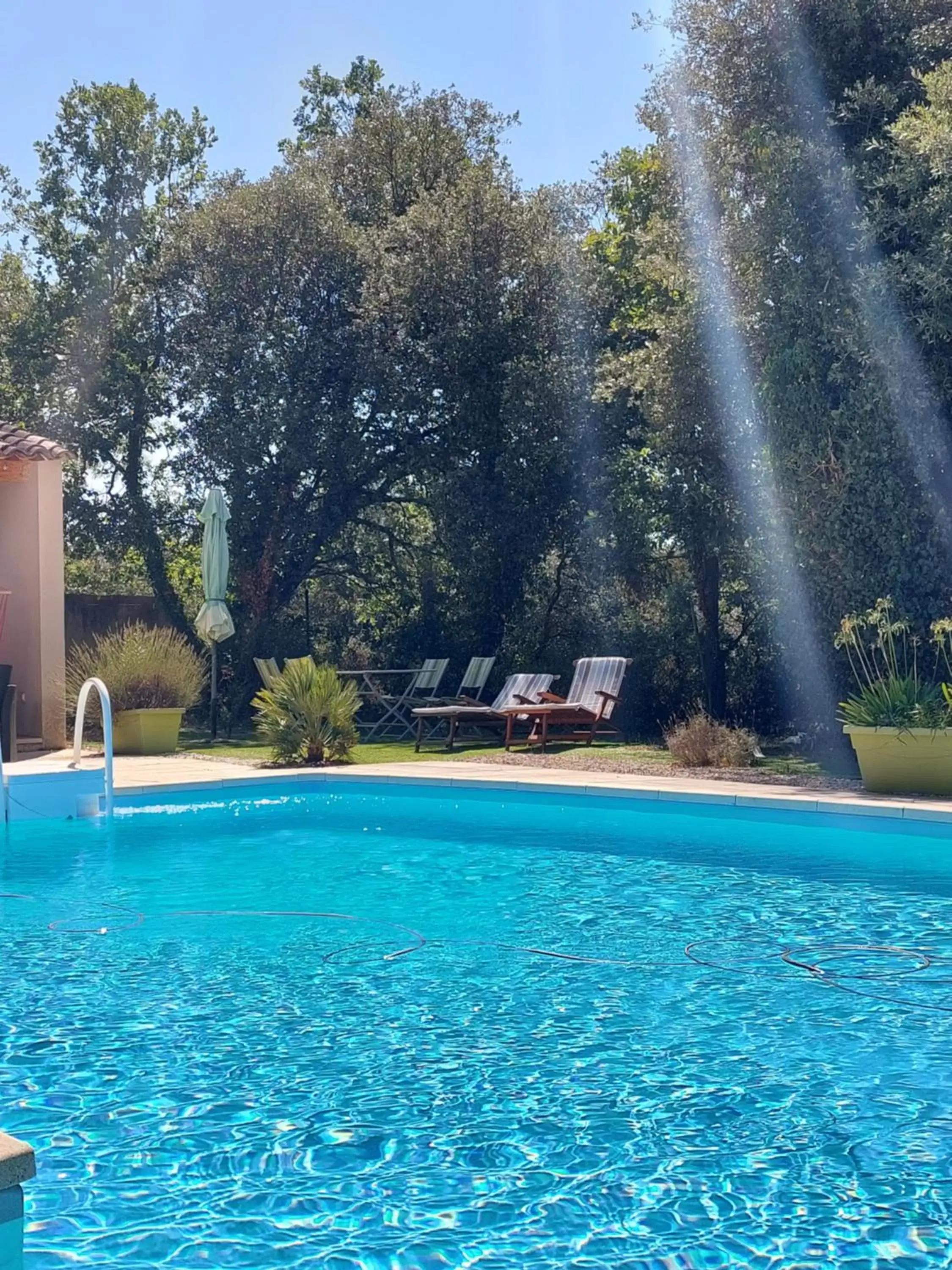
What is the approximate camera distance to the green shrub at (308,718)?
11.3m

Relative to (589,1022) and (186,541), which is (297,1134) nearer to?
(589,1022)

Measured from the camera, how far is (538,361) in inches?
625

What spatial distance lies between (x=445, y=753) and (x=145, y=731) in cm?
291

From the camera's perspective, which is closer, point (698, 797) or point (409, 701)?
point (698, 797)

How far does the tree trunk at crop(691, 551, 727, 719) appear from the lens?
14.5 meters

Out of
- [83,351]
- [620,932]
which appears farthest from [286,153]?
[620,932]

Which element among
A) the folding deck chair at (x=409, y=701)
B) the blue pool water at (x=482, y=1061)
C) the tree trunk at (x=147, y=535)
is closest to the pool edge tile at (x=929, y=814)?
the blue pool water at (x=482, y=1061)

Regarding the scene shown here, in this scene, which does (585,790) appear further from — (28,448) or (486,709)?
(28,448)

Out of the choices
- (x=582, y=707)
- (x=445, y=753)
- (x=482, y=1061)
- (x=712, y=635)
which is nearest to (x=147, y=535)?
(x=445, y=753)

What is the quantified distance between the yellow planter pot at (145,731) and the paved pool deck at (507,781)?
0.68 m

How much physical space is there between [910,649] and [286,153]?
13768mm

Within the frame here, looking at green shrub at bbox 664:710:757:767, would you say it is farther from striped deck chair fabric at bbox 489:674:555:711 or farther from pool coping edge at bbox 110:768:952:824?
striped deck chair fabric at bbox 489:674:555:711

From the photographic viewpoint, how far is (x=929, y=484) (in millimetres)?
10562

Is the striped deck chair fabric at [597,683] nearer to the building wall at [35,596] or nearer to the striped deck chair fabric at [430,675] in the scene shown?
the striped deck chair fabric at [430,675]
